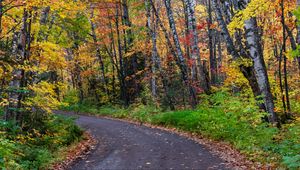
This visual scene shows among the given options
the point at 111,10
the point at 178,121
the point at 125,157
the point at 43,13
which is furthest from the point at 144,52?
the point at 125,157

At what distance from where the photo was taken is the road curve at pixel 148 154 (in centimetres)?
903

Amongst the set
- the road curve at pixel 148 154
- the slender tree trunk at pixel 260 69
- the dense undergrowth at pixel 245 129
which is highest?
the slender tree trunk at pixel 260 69

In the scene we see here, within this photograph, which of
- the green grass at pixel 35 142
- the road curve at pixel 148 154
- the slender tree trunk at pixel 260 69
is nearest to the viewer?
the green grass at pixel 35 142

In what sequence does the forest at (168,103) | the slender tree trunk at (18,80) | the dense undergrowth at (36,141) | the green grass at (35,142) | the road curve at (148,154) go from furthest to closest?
the slender tree trunk at (18,80) < the forest at (168,103) < the road curve at (148,154) < the dense undergrowth at (36,141) < the green grass at (35,142)

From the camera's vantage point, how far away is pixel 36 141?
37.9 ft

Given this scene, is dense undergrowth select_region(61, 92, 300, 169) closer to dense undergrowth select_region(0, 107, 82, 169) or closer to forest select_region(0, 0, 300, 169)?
forest select_region(0, 0, 300, 169)

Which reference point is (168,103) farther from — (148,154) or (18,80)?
(18,80)

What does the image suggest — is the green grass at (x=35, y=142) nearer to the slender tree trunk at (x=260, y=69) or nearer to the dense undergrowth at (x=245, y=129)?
the dense undergrowth at (x=245, y=129)

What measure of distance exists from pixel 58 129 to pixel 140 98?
12.7 metres

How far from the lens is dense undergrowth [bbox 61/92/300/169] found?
8398 mm

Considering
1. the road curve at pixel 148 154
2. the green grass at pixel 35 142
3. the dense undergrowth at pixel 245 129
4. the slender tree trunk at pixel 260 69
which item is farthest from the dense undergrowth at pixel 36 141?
the slender tree trunk at pixel 260 69

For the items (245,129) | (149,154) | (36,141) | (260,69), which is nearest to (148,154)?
(149,154)

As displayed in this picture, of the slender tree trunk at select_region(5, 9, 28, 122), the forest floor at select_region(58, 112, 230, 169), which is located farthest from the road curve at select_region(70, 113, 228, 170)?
the slender tree trunk at select_region(5, 9, 28, 122)

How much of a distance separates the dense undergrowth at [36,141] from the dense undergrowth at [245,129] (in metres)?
1.41
